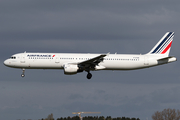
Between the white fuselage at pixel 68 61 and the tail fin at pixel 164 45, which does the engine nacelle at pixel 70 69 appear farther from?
the tail fin at pixel 164 45

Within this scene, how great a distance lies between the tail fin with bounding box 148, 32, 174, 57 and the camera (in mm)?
84938

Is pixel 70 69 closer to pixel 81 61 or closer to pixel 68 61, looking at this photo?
pixel 68 61

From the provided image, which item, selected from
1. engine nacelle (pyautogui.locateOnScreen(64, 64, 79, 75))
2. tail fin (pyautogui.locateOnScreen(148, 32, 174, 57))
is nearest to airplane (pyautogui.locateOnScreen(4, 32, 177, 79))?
engine nacelle (pyautogui.locateOnScreen(64, 64, 79, 75))

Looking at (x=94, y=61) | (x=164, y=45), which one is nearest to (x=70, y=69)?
(x=94, y=61)

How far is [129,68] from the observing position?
81.2 meters

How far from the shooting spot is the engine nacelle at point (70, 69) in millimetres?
76500

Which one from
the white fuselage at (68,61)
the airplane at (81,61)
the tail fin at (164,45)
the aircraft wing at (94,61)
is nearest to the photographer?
the aircraft wing at (94,61)

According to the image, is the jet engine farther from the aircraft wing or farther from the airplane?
the aircraft wing

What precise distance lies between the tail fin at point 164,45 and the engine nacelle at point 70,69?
18.6m

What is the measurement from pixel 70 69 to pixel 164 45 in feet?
76.9

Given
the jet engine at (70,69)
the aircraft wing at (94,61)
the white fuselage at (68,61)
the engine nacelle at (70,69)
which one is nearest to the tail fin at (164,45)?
the white fuselage at (68,61)

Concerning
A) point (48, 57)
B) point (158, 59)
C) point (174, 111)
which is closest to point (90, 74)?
point (48, 57)

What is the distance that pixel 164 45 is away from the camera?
85.9 meters

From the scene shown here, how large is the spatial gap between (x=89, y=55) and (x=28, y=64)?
1283 cm
